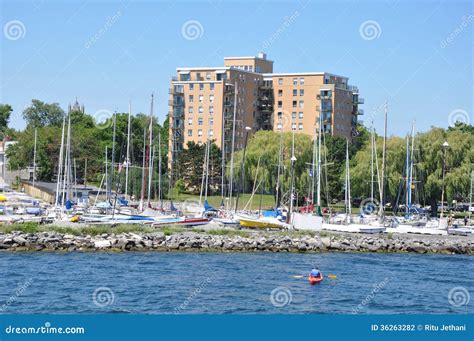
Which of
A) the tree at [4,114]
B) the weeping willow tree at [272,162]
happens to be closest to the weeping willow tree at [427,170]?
the weeping willow tree at [272,162]

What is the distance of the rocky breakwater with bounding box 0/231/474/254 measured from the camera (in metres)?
44.0

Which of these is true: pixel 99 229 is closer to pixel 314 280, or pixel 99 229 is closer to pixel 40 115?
pixel 314 280

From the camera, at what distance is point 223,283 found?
110 feet

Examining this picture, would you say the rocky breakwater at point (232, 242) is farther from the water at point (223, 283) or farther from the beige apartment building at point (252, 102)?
the beige apartment building at point (252, 102)

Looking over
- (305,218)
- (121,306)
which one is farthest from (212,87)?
(121,306)

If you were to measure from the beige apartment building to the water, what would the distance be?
6129cm

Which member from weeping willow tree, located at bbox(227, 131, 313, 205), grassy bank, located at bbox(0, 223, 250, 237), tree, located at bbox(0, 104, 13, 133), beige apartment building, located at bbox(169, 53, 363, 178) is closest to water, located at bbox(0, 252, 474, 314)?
grassy bank, located at bbox(0, 223, 250, 237)

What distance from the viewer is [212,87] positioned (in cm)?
10575

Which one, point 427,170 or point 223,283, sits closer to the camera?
point 223,283

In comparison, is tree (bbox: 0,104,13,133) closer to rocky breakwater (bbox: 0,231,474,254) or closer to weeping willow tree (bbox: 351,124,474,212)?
weeping willow tree (bbox: 351,124,474,212)

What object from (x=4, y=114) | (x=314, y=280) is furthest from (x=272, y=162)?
(x=4, y=114)

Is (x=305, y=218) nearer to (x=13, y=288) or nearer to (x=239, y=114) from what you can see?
(x=13, y=288)

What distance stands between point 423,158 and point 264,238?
2943 cm

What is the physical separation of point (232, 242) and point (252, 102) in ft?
218
